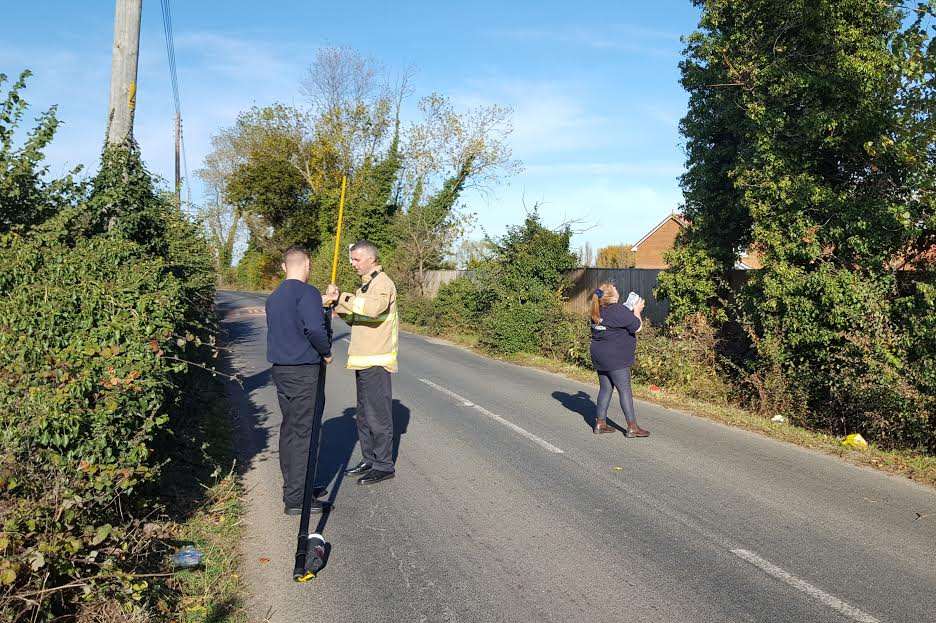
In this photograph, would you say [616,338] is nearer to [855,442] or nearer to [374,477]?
[855,442]

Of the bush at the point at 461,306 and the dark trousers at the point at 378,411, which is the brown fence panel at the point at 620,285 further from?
the dark trousers at the point at 378,411

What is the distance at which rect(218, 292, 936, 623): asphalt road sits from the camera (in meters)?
4.18

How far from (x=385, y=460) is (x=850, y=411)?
7394mm

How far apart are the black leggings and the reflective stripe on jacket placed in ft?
10.4

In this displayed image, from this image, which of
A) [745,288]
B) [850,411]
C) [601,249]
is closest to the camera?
[850,411]

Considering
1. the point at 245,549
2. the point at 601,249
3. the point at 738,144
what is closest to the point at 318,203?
the point at 601,249

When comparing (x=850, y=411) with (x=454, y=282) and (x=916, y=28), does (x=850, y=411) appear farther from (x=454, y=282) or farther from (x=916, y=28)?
(x=454, y=282)

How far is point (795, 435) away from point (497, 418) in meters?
3.90

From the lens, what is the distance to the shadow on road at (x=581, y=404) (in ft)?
32.1

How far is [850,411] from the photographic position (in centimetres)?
1027

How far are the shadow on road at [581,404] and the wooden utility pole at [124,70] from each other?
6698 millimetres

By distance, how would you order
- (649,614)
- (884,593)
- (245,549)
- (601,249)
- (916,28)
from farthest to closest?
(601,249) → (916,28) → (245,549) → (884,593) → (649,614)

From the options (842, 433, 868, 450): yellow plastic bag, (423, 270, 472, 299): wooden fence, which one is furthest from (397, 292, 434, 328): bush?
(842, 433, 868, 450): yellow plastic bag

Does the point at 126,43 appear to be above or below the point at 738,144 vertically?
below
